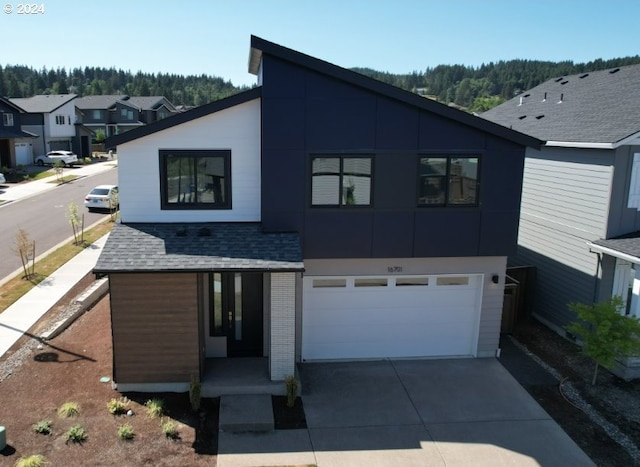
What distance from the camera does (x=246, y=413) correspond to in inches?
403

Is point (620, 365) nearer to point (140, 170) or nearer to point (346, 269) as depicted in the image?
point (346, 269)

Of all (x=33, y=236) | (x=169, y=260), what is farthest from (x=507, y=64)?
(x=169, y=260)

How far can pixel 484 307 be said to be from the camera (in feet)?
42.5

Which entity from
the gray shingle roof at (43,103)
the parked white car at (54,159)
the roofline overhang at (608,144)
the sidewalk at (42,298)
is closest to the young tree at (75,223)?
the sidewalk at (42,298)

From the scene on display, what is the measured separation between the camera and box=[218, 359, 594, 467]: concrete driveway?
9.20m

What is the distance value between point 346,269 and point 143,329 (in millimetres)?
4666

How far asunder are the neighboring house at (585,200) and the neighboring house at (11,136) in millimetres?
43788

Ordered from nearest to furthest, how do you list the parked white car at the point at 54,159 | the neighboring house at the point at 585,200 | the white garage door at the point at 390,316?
the white garage door at the point at 390,316 < the neighboring house at the point at 585,200 < the parked white car at the point at 54,159

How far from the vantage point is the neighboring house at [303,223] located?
1099 cm

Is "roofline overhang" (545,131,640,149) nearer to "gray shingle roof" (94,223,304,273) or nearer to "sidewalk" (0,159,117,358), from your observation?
"gray shingle roof" (94,223,304,273)

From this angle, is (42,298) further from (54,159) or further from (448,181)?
(54,159)

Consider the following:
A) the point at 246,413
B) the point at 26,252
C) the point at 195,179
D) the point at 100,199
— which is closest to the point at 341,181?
the point at 195,179

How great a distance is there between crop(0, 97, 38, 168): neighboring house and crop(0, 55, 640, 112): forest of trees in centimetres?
4845

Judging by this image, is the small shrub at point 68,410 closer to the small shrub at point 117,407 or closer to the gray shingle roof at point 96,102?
the small shrub at point 117,407
